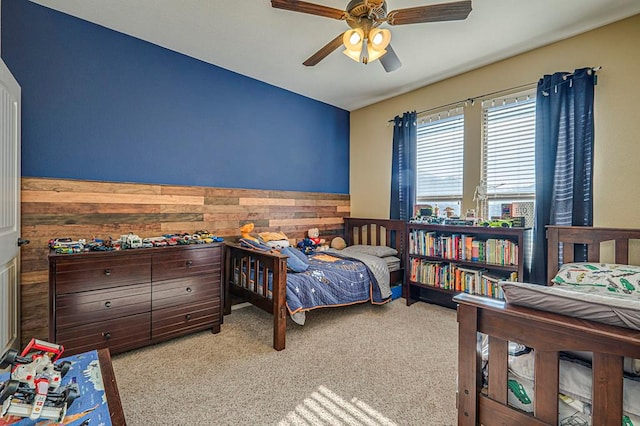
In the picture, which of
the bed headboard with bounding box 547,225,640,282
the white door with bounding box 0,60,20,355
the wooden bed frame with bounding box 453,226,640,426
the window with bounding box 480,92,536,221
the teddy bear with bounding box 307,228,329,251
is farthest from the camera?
the teddy bear with bounding box 307,228,329,251

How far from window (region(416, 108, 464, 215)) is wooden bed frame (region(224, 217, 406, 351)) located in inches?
20.7

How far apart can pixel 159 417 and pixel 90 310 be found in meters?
0.96

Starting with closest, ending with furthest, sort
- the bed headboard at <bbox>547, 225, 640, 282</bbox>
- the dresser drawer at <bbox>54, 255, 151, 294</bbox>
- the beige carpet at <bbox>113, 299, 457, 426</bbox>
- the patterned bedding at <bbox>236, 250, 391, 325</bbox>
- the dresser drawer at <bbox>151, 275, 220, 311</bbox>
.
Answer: the beige carpet at <bbox>113, 299, 457, 426</bbox>, the dresser drawer at <bbox>54, 255, 151, 294</bbox>, the bed headboard at <bbox>547, 225, 640, 282</bbox>, the dresser drawer at <bbox>151, 275, 220, 311</bbox>, the patterned bedding at <bbox>236, 250, 391, 325</bbox>

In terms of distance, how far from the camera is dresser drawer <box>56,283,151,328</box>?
1.93 metres

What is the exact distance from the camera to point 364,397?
175 centimetres

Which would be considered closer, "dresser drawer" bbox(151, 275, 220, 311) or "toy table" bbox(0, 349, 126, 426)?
"toy table" bbox(0, 349, 126, 426)

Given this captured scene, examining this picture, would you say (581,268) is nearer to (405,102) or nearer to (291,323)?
(291,323)

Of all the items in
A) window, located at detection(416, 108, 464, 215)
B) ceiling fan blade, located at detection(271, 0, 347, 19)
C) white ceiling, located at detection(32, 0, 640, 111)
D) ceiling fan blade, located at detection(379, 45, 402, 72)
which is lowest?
window, located at detection(416, 108, 464, 215)

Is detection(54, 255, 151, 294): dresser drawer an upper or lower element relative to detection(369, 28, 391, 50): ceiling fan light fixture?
lower

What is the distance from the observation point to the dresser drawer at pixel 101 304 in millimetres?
1934

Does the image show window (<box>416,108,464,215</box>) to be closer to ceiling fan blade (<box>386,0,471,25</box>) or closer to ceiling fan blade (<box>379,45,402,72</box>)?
ceiling fan blade (<box>379,45,402,72</box>)

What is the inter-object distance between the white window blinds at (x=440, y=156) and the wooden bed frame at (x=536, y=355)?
2524 millimetres

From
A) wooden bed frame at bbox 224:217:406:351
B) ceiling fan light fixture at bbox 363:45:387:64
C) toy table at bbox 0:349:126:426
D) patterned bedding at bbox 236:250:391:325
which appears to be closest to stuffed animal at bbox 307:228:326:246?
patterned bedding at bbox 236:250:391:325

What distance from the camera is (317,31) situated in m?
2.49
